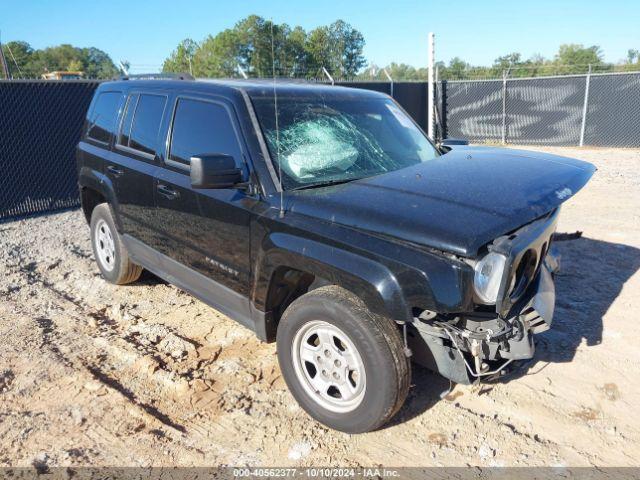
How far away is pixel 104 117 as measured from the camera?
199 inches

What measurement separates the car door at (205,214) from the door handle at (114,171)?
0.73 metres

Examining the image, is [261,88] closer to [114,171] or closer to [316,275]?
[316,275]

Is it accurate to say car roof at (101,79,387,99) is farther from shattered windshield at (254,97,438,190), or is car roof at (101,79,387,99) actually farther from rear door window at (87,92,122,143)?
rear door window at (87,92,122,143)

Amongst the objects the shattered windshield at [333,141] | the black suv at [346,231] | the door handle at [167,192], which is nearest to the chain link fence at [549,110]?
the black suv at [346,231]

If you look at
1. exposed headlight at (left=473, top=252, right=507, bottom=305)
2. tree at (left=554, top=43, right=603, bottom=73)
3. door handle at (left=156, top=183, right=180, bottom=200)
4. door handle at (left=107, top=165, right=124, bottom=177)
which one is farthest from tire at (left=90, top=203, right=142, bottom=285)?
tree at (left=554, top=43, right=603, bottom=73)

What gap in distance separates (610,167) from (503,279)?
1050 centimetres

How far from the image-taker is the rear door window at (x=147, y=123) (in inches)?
164

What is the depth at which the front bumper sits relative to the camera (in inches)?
105

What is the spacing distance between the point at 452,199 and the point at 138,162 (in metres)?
2.74

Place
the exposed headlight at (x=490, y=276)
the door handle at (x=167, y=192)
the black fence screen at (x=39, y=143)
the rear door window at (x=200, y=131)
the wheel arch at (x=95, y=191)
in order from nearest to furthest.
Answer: the exposed headlight at (x=490, y=276) → the rear door window at (x=200, y=131) → the door handle at (x=167, y=192) → the wheel arch at (x=95, y=191) → the black fence screen at (x=39, y=143)

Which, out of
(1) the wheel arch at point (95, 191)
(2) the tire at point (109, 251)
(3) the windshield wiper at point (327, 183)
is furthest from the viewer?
(2) the tire at point (109, 251)

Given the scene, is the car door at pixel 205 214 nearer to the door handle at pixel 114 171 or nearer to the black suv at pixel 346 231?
the black suv at pixel 346 231

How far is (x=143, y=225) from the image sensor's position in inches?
174

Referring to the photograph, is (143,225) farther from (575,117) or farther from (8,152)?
(575,117)
